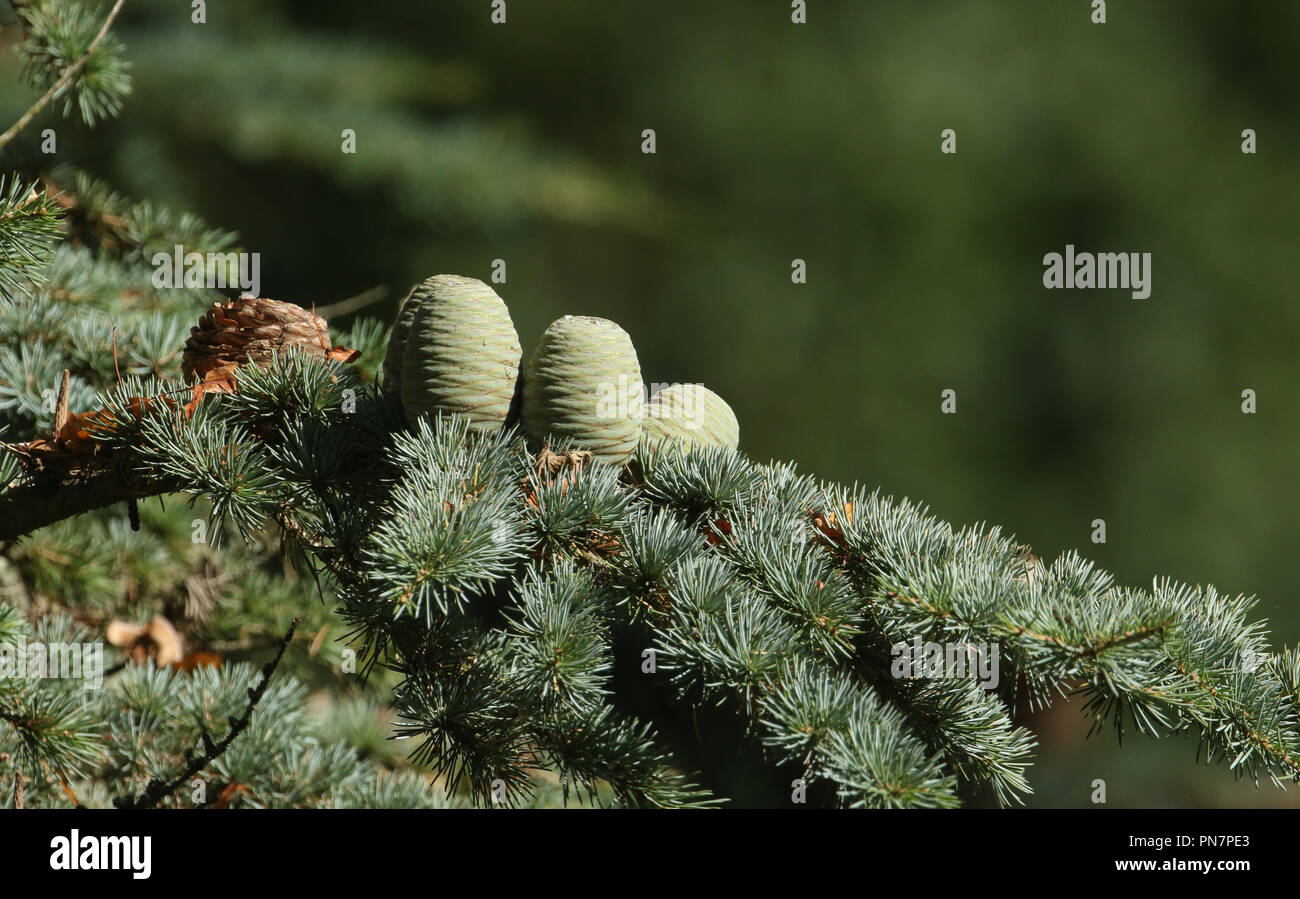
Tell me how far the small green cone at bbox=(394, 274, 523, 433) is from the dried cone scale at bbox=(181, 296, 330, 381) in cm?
10

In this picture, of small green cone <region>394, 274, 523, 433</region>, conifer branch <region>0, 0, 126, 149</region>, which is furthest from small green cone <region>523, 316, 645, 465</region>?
conifer branch <region>0, 0, 126, 149</region>

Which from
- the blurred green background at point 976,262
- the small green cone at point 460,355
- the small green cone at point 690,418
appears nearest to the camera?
the small green cone at point 460,355

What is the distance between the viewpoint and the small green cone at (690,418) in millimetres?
849

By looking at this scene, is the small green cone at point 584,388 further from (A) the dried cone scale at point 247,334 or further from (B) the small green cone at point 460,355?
(A) the dried cone scale at point 247,334

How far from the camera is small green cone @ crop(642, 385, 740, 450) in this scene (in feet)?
2.78

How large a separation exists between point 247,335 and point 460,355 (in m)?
0.18

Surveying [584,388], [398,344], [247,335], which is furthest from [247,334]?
[584,388]

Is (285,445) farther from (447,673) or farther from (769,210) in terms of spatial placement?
(769,210)

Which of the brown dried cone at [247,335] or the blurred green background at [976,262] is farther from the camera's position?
the blurred green background at [976,262]

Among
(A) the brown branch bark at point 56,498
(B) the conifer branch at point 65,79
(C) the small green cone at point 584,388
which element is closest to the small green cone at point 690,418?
(C) the small green cone at point 584,388

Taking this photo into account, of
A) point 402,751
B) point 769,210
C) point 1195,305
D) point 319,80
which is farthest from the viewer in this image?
point 769,210

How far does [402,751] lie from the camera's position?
1.26m

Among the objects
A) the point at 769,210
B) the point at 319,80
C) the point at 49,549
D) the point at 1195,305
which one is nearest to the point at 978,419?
the point at 1195,305

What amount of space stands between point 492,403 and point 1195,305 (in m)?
3.78
